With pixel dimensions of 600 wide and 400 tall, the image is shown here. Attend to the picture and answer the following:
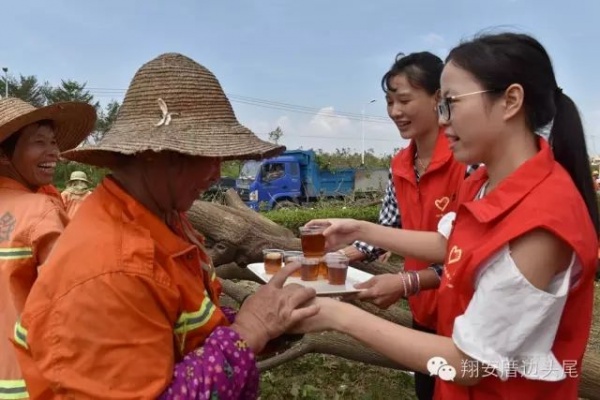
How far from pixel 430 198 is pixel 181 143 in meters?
1.67

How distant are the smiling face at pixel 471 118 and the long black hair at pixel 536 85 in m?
0.03

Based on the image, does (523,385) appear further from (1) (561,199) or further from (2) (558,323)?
(1) (561,199)

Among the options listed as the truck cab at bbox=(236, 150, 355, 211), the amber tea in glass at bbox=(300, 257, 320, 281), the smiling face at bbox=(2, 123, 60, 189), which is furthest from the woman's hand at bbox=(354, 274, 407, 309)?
the truck cab at bbox=(236, 150, 355, 211)

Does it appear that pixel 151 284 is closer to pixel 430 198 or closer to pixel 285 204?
pixel 430 198

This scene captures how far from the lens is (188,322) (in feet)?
5.00

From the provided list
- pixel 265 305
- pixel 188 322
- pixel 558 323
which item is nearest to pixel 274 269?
pixel 265 305

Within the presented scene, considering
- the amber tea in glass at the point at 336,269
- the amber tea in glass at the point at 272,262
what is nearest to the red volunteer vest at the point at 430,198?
the amber tea in glass at the point at 336,269

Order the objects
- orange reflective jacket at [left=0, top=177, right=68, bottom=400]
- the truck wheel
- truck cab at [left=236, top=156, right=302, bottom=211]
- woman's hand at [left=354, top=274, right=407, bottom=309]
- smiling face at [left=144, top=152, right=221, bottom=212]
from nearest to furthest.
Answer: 1. smiling face at [left=144, top=152, right=221, bottom=212]
2. orange reflective jacket at [left=0, top=177, right=68, bottom=400]
3. woman's hand at [left=354, top=274, right=407, bottom=309]
4. the truck wheel
5. truck cab at [left=236, top=156, right=302, bottom=211]

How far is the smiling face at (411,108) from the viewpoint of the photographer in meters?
2.89

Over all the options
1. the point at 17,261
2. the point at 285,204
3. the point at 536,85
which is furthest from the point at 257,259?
the point at 285,204

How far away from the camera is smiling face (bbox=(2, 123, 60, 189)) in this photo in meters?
2.74

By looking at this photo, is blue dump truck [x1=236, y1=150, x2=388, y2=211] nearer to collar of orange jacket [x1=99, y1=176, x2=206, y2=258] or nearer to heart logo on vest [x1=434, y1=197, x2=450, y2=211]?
heart logo on vest [x1=434, y1=197, x2=450, y2=211]

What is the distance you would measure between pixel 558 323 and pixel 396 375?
3884 millimetres

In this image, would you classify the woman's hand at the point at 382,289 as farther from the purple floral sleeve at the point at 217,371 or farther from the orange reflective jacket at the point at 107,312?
the orange reflective jacket at the point at 107,312
